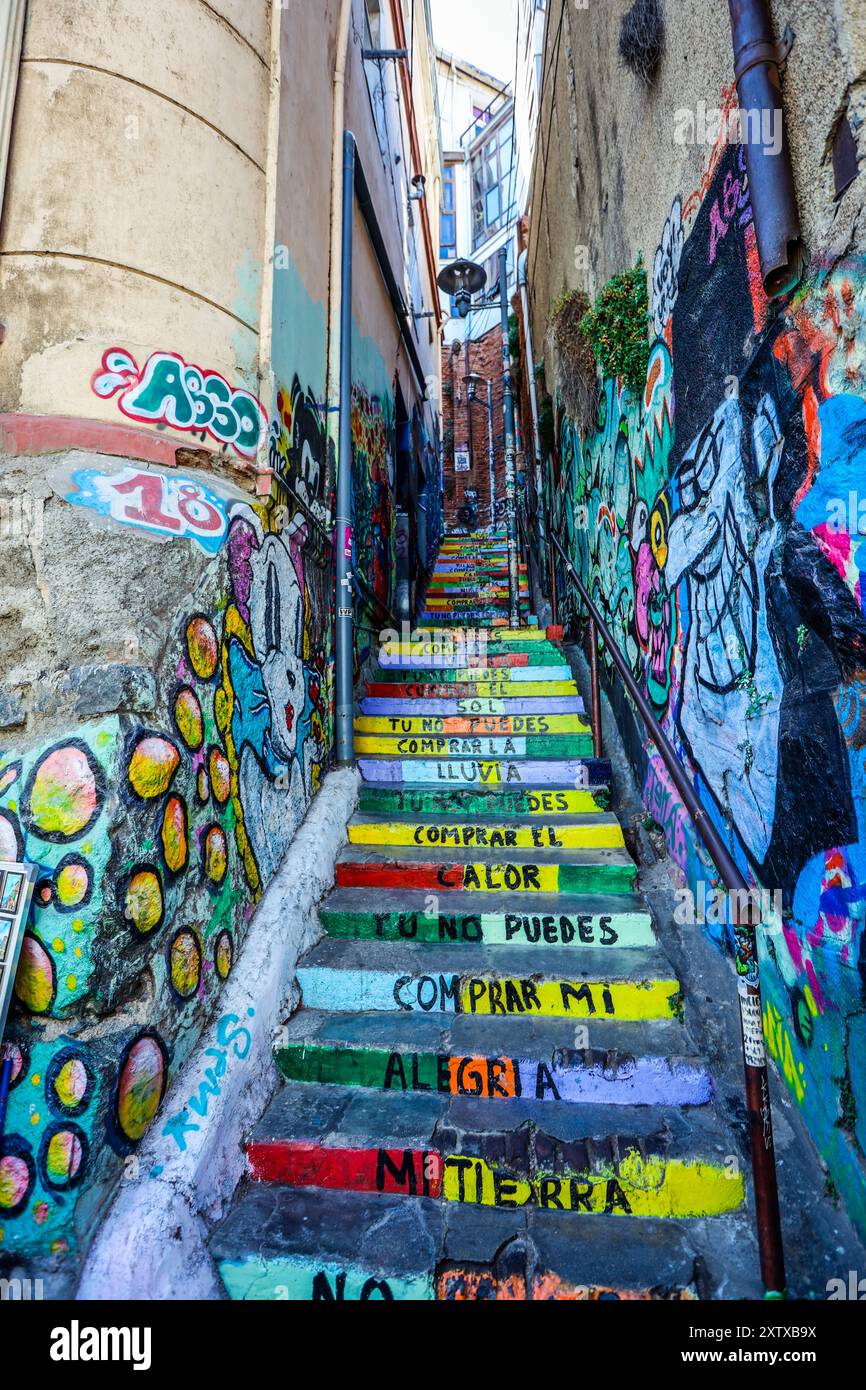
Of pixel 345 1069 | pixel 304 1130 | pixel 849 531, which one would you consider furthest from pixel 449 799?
pixel 849 531

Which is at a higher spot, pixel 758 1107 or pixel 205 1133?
pixel 758 1107

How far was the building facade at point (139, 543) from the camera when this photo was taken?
206cm

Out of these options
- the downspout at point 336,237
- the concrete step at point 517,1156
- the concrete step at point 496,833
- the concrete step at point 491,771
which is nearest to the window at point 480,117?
the downspout at point 336,237

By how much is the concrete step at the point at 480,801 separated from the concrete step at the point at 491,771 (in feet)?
0.24

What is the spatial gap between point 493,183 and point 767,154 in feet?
71.9

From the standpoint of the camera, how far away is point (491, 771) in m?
4.56

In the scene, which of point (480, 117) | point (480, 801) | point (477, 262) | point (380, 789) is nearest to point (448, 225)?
point (477, 262)

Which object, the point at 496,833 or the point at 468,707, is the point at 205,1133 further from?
the point at 468,707

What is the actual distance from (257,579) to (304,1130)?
90.9 inches

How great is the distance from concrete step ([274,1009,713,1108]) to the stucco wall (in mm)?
416

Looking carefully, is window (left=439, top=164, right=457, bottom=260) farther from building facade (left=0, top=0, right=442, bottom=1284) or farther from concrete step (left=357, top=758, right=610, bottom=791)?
concrete step (left=357, top=758, right=610, bottom=791)

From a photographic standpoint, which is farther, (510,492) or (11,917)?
(510,492)

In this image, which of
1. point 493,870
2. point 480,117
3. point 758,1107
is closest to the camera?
point 758,1107
